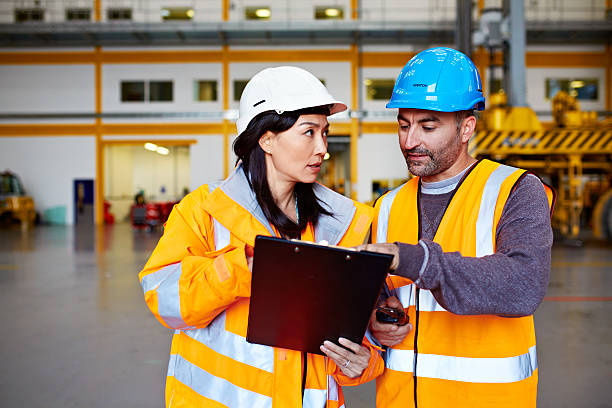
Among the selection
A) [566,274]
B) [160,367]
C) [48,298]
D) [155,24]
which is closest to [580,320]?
[566,274]

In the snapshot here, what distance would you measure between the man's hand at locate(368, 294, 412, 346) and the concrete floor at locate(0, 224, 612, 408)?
195 cm

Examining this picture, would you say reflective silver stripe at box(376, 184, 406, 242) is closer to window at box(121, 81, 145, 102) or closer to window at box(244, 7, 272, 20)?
window at box(244, 7, 272, 20)

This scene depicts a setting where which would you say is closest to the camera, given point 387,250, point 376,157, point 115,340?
point 387,250

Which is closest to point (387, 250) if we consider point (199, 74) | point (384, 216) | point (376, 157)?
point (384, 216)

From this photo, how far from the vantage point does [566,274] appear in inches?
295

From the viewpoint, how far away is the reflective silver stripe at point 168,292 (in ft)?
4.45

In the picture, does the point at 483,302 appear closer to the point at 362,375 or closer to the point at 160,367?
the point at 362,375

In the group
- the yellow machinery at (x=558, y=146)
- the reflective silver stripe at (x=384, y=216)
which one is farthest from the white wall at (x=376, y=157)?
the reflective silver stripe at (x=384, y=216)

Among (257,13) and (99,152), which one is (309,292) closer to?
(257,13)

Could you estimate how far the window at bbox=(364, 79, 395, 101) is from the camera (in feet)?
64.9

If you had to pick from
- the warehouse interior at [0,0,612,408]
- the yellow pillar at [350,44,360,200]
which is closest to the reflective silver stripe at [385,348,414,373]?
the warehouse interior at [0,0,612,408]

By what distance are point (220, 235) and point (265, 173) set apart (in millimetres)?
297

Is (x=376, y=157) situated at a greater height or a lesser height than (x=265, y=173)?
greater

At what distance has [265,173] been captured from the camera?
1654 millimetres
